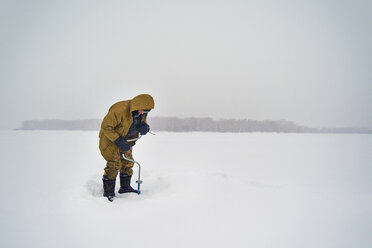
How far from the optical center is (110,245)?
2.26 metres

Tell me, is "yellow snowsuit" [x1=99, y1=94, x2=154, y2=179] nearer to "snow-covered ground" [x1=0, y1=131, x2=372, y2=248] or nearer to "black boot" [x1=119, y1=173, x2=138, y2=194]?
"black boot" [x1=119, y1=173, x2=138, y2=194]

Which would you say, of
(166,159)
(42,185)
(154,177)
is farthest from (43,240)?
(166,159)

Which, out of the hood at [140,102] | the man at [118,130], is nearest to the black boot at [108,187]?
the man at [118,130]

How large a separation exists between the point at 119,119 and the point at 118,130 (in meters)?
0.21

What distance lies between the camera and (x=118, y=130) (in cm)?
354

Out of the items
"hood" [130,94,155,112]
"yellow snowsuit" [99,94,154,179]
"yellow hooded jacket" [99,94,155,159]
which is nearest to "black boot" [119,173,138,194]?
"yellow snowsuit" [99,94,154,179]

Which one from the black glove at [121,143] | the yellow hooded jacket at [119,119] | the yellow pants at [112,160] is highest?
the yellow hooded jacket at [119,119]

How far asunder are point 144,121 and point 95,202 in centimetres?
139

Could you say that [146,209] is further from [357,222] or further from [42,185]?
[357,222]

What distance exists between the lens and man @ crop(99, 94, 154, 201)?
3.37 metres

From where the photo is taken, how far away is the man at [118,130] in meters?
A: 3.37

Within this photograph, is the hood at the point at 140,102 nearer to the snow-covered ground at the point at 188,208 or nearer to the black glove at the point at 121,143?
the black glove at the point at 121,143

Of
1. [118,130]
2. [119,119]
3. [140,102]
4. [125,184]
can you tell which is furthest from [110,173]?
[140,102]

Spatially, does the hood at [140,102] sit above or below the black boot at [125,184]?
above
